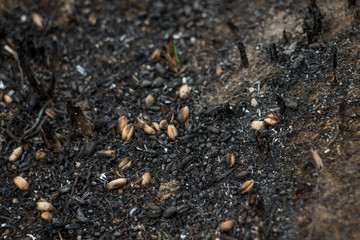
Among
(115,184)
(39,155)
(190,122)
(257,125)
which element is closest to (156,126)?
(190,122)

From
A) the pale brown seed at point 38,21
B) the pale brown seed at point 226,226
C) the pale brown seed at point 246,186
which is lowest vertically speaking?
the pale brown seed at point 226,226

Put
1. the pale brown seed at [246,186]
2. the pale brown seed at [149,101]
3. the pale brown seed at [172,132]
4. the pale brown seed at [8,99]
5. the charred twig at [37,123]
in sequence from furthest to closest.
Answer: the pale brown seed at [8,99]
the pale brown seed at [149,101]
the charred twig at [37,123]
the pale brown seed at [172,132]
the pale brown seed at [246,186]

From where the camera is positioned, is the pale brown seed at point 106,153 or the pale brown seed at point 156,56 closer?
the pale brown seed at point 106,153

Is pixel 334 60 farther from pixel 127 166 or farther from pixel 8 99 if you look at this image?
pixel 8 99

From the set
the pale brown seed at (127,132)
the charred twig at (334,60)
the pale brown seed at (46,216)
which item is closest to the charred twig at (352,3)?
the charred twig at (334,60)

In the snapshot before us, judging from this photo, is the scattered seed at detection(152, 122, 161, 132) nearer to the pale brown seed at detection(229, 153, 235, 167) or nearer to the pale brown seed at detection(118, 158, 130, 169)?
the pale brown seed at detection(118, 158, 130, 169)

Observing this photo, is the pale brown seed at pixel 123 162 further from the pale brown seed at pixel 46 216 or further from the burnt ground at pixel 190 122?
the pale brown seed at pixel 46 216

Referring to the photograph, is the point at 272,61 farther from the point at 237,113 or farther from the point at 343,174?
the point at 343,174

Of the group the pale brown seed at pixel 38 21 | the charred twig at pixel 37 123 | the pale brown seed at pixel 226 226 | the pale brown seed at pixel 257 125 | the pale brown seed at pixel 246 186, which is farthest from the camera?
the pale brown seed at pixel 38 21
